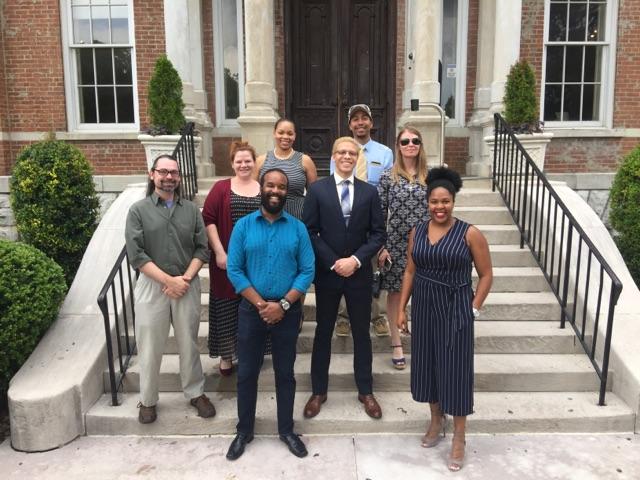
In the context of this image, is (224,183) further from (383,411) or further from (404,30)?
(404,30)

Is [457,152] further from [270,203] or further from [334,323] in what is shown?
[270,203]

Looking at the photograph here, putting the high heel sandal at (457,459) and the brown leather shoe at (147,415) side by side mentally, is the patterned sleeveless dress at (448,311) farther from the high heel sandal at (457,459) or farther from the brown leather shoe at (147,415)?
the brown leather shoe at (147,415)

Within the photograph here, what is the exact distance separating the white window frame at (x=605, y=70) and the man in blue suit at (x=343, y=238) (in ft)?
21.2

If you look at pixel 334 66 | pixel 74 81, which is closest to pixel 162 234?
pixel 334 66

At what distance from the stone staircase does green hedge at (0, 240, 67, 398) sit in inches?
26.4

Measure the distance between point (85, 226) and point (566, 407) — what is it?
16.8ft

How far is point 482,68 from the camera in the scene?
869 cm

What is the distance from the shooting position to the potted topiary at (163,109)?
662cm

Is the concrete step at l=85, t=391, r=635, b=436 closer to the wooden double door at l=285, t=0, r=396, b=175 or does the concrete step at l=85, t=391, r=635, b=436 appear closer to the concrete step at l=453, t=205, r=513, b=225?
the concrete step at l=453, t=205, r=513, b=225

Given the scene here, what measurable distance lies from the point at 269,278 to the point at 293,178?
998mm

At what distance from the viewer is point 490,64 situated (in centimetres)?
852

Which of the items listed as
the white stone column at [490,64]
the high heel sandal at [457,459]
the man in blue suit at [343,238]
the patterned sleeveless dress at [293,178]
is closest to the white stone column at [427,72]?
the white stone column at [490,64]

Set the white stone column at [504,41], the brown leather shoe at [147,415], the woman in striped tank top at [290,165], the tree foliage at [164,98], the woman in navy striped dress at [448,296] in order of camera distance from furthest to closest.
Answer: the white stone column at [504,41] → the tree foliage at [164,98] → the woman in striped tank top at [290,165] → the brown leather shoe at [147,415] → the woman in navy striped dress at [448,296]

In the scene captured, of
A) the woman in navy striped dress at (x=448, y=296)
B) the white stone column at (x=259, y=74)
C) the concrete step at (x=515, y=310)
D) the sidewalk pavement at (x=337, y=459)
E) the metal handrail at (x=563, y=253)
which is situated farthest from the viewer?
the white stone column at (x=259, y=74)
